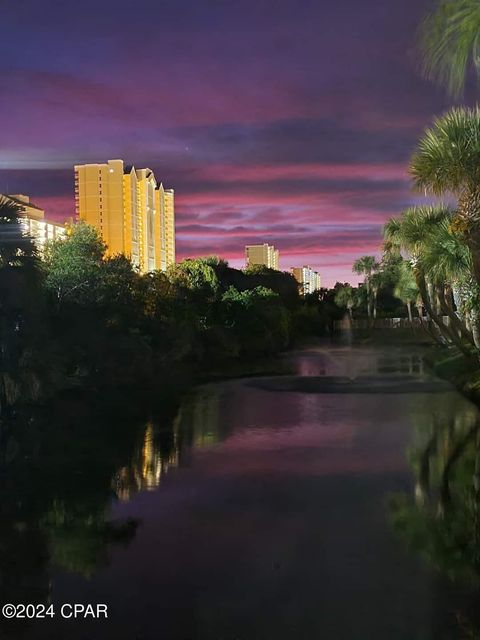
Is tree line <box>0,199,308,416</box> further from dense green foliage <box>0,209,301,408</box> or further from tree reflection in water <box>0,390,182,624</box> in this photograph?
tree reflection in water <box>0,390,182,624</box>

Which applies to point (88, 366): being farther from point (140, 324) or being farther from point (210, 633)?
point (210, 633)

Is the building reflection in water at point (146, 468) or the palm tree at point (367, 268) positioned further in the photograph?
the palm tree at point (367, 268)

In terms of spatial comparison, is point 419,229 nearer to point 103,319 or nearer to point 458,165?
point 458,165

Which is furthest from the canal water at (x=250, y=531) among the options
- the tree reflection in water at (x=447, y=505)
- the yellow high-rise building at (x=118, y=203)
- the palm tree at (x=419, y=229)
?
the yellow high-rise building at (x=118, y=203)

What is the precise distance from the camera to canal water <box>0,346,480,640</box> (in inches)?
204

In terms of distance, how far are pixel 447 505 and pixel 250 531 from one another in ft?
8.57

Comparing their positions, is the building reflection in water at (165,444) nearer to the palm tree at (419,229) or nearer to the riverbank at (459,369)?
the riverbank at (459,369)

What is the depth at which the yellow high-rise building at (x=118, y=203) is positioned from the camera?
58.5 m

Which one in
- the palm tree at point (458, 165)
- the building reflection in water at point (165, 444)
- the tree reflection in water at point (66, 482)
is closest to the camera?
the tree reflection in water at point (66, 482)

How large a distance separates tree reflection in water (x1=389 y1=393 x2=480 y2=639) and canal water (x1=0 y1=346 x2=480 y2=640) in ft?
0.08

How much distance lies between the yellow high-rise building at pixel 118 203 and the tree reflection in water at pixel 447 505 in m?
45.2

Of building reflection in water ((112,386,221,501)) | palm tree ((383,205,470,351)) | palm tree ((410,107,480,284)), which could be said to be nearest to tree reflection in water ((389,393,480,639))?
building reflection in water ((112,386,221,501))

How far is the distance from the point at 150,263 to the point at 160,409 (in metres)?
51.8

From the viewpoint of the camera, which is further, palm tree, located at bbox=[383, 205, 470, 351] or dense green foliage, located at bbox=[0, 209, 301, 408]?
palm tree, located at bbox=[383, 205, 470, 351]
